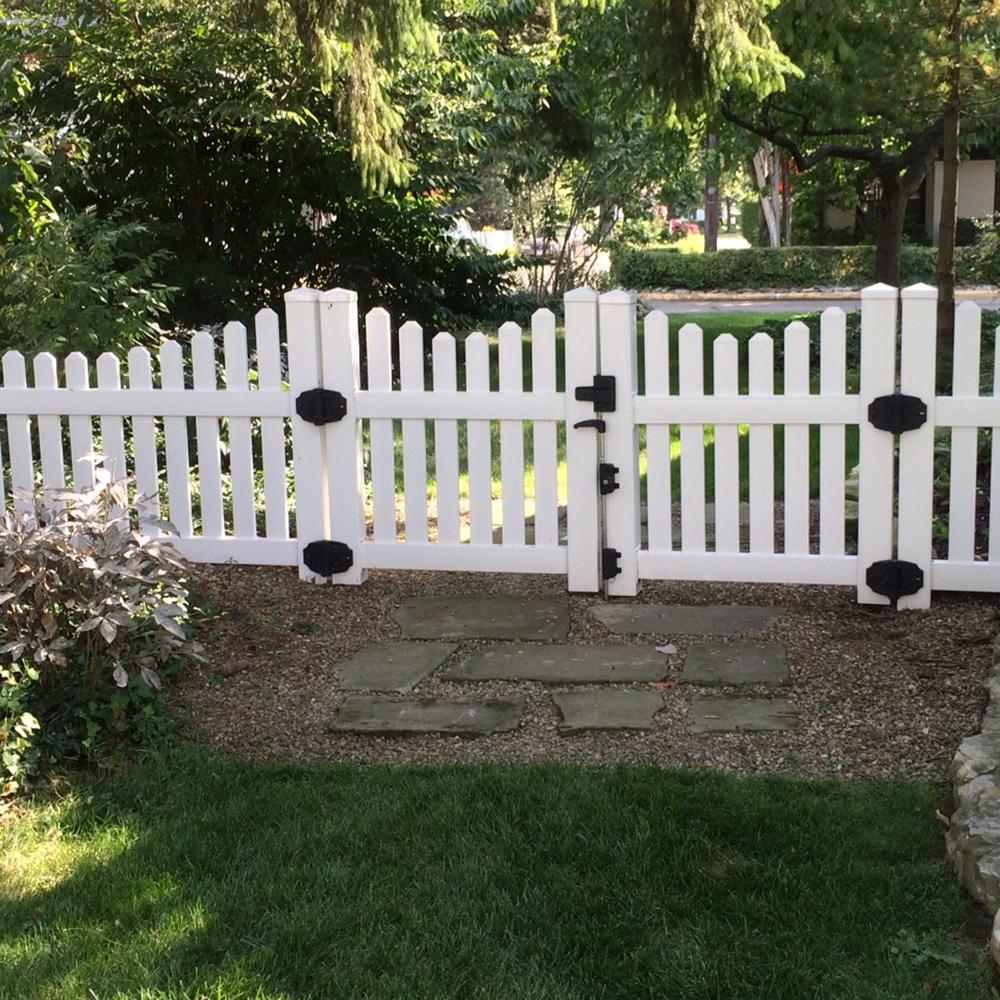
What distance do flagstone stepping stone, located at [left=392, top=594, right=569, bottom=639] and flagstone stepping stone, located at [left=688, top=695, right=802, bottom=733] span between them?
2.79 feet

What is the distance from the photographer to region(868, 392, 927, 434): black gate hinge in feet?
16.0

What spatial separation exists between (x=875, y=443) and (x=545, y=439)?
51.1 inches

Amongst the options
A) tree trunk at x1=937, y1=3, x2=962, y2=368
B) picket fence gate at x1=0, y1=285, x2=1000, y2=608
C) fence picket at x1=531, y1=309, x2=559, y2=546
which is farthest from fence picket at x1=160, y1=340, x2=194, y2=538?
tree trunk at x1=937, y1=3, x2=962, y2=368

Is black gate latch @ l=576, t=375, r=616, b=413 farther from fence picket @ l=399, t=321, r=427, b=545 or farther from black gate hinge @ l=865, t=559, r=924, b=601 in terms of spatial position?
black gate hinge @ l=865, t=559, r=924, b=601

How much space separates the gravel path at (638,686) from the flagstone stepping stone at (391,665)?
2.0 inches

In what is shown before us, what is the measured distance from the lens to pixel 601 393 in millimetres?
5090

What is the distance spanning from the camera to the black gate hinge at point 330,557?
551cm

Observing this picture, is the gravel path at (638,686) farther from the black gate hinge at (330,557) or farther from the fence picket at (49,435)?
the fence picket at (49,435)

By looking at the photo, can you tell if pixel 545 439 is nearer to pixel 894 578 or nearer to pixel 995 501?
pixel 894 578

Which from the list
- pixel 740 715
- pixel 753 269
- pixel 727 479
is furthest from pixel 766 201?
pixel 740 715

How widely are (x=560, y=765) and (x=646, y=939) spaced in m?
0.95

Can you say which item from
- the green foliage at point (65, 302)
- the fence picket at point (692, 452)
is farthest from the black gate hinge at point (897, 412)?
the green foliage at point (65, 302)

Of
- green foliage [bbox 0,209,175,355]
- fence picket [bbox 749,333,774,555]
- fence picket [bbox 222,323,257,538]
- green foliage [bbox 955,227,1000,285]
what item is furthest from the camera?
green foliage [bbox 955,227,1000,285]

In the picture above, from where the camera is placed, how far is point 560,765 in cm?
364
